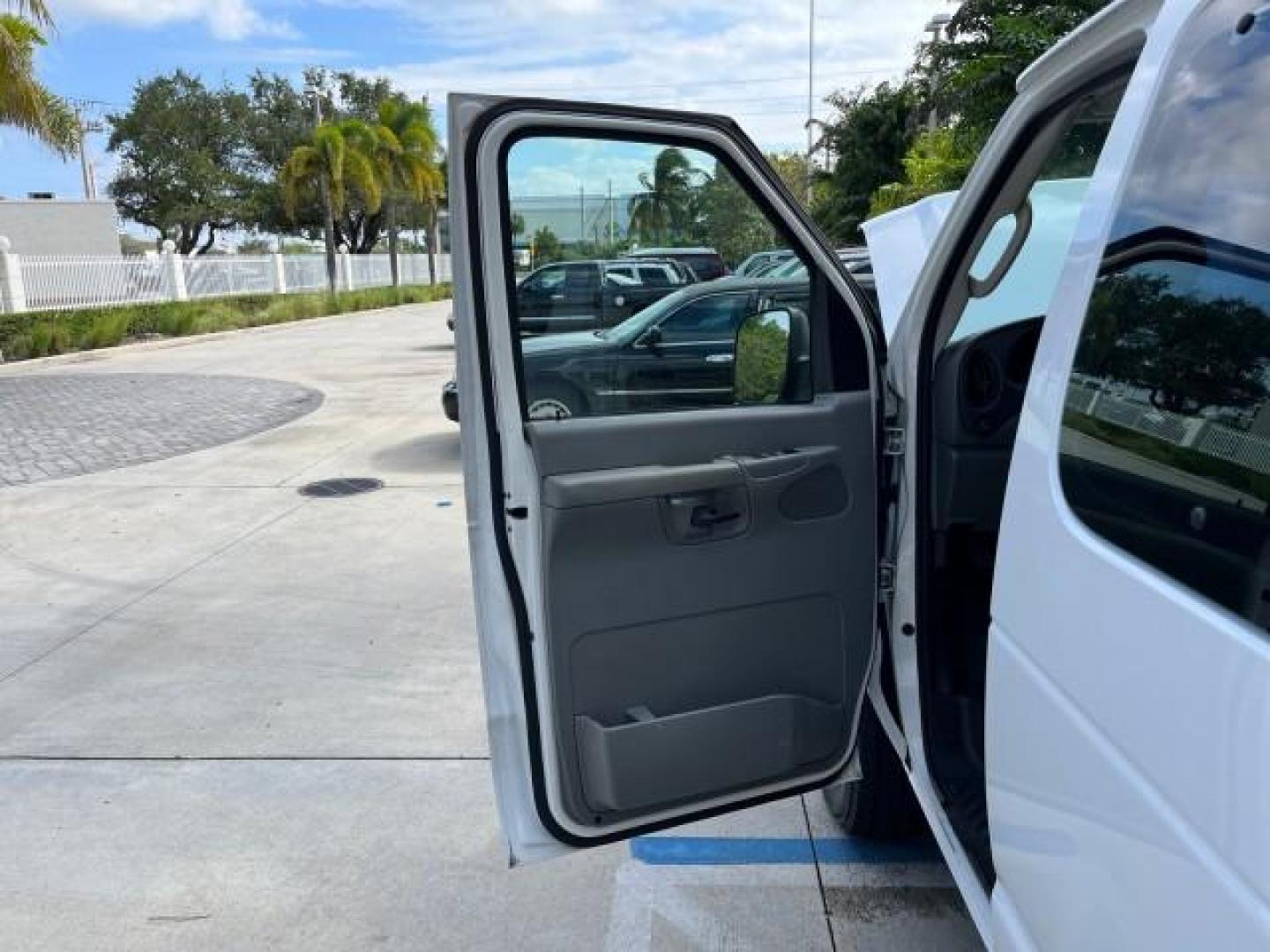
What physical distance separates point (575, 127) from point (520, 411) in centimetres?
62

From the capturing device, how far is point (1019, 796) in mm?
1562

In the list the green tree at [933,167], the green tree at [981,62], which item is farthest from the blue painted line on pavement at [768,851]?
the green tree at [933,167]

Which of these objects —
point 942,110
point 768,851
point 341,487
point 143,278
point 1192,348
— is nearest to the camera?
point 1192,348

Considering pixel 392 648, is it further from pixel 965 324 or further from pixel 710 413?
pixel 965 324

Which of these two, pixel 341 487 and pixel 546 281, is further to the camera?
pixel 341 487

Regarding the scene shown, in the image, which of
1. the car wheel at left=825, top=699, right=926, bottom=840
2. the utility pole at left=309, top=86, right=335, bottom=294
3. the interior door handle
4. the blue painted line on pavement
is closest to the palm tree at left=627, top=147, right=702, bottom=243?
the interior door handle

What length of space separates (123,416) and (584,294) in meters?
10.1

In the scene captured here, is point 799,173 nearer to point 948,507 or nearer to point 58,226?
point 58,226

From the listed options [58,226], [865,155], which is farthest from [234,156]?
[865,155]

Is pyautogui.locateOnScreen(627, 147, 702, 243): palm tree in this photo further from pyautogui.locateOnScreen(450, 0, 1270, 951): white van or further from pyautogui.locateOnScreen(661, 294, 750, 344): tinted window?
pyautogui.locateOnScreen(661, 294, 750, 344): tinted window

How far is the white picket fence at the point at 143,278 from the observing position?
18.0 meters

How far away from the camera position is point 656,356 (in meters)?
2.31

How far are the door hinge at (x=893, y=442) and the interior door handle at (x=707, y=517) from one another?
1.29 feet

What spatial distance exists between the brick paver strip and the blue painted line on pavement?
23.0ft
